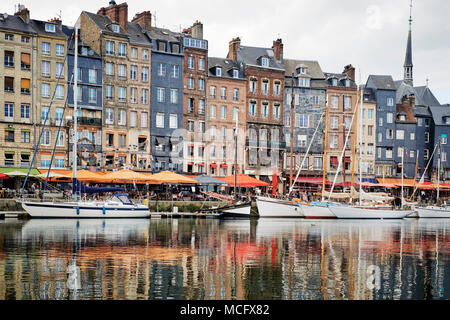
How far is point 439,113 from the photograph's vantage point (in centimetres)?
8788

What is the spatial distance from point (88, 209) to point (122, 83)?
22.7m

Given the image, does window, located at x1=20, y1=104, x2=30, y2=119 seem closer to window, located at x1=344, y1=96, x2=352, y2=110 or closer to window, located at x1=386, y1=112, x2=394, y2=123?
window, located at x1=344, y1=96, x2=352, y2=110

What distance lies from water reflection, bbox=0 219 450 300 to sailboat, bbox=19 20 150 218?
7552mm

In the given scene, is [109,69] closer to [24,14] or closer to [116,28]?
[116,28]

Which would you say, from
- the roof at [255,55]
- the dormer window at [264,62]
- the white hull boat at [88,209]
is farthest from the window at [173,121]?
the white hull boat at [88,209]

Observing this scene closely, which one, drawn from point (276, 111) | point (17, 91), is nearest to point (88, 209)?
point (17, 91)

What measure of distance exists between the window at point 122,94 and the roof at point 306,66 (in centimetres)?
2379

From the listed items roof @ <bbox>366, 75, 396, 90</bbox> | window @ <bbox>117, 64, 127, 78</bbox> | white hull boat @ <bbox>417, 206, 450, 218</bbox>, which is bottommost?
white hull boat @ <bbox>417, 206, 450, 218</bbox>

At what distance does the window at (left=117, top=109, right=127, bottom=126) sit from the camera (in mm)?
65019

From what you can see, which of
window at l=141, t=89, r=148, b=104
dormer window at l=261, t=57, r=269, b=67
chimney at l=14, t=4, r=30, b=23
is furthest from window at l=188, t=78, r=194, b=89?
chimney at l=14, t=4, r=30, b=23

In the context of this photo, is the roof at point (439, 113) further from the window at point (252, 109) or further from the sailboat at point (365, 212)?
the window at point (252, 109)

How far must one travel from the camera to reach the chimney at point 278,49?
7944 centimetres

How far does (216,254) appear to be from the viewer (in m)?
25.7

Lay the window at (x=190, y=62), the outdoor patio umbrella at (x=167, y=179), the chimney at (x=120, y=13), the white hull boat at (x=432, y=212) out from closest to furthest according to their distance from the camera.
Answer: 1. the outdoor patio umbrella at (x=167, y=179)
2. the chimney at (x=120, y=13)
3. the white hull boat at (x=432, y=212)
4. the window at (x=190, y=62)
